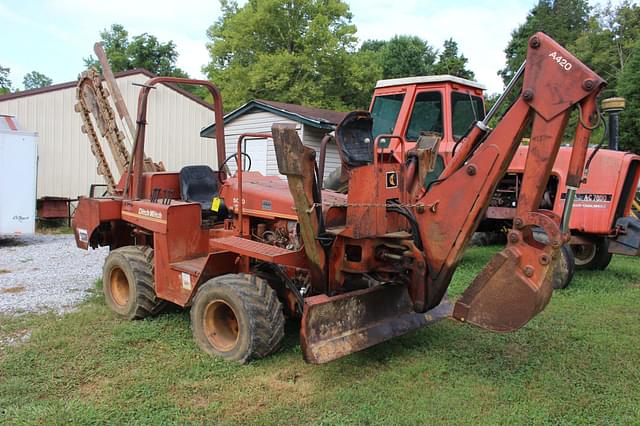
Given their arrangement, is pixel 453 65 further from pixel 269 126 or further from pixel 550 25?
pixel 269 126

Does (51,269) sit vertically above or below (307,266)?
below

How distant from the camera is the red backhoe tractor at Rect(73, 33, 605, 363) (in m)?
3.54

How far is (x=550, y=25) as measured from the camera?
1506 inches

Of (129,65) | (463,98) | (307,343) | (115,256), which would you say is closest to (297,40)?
(129,65)

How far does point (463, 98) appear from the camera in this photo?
8164 mm

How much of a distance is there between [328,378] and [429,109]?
5102 millimetres

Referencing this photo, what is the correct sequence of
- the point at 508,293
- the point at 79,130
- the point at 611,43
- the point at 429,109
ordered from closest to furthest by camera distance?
the point at 508,293
the point at 429,109
the point at 79,130
the point at 611,43

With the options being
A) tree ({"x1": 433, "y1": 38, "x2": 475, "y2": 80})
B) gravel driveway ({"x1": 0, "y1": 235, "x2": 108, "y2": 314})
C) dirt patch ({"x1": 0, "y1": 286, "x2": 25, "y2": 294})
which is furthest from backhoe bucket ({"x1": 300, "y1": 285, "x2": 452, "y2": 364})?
tree ({"x1": 433, "y1": 38, "x2": 475, "y2": 80})

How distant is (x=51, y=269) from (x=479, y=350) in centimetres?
669

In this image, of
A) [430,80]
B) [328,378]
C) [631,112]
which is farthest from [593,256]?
[631,112]

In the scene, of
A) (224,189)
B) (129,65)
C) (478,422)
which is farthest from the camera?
(129,65)

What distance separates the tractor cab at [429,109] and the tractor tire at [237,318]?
13.4 feet

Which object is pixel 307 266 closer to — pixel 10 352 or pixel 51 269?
pixel 10 352

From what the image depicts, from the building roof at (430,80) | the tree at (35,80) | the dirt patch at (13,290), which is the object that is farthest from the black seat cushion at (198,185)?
the tree at (35,80)
